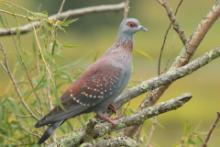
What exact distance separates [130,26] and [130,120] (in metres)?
1.24

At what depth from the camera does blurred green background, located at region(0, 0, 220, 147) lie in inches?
520

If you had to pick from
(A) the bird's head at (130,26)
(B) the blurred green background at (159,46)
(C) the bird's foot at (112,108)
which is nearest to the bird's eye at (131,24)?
(A) the bird's head at (130,26)

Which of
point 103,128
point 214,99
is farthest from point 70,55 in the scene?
point 103,128

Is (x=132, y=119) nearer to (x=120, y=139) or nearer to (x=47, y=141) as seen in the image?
(x=120, y=139)

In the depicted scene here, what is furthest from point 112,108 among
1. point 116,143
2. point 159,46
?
point 159,46

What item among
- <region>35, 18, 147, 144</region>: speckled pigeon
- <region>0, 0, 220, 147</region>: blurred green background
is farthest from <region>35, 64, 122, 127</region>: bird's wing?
<region>0, 0, 220, 147</region>: blurred green background

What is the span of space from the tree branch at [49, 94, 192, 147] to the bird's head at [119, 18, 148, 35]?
3.32 ft

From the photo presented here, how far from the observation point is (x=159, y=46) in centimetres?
1816

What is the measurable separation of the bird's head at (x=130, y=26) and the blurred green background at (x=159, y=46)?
190 inches

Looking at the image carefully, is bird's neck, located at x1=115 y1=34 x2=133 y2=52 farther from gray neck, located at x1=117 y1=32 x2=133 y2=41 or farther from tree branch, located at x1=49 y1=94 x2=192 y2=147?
tree branch, located at x1=49 y1=94 x2=192 y2=147

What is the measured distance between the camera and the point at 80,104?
13.9ft

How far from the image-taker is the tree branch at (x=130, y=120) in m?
3.12

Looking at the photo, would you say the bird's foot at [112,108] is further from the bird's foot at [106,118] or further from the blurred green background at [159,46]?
the blurred green background at [159,46]

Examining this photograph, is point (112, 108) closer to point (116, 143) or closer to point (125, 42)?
point (125, 42)
